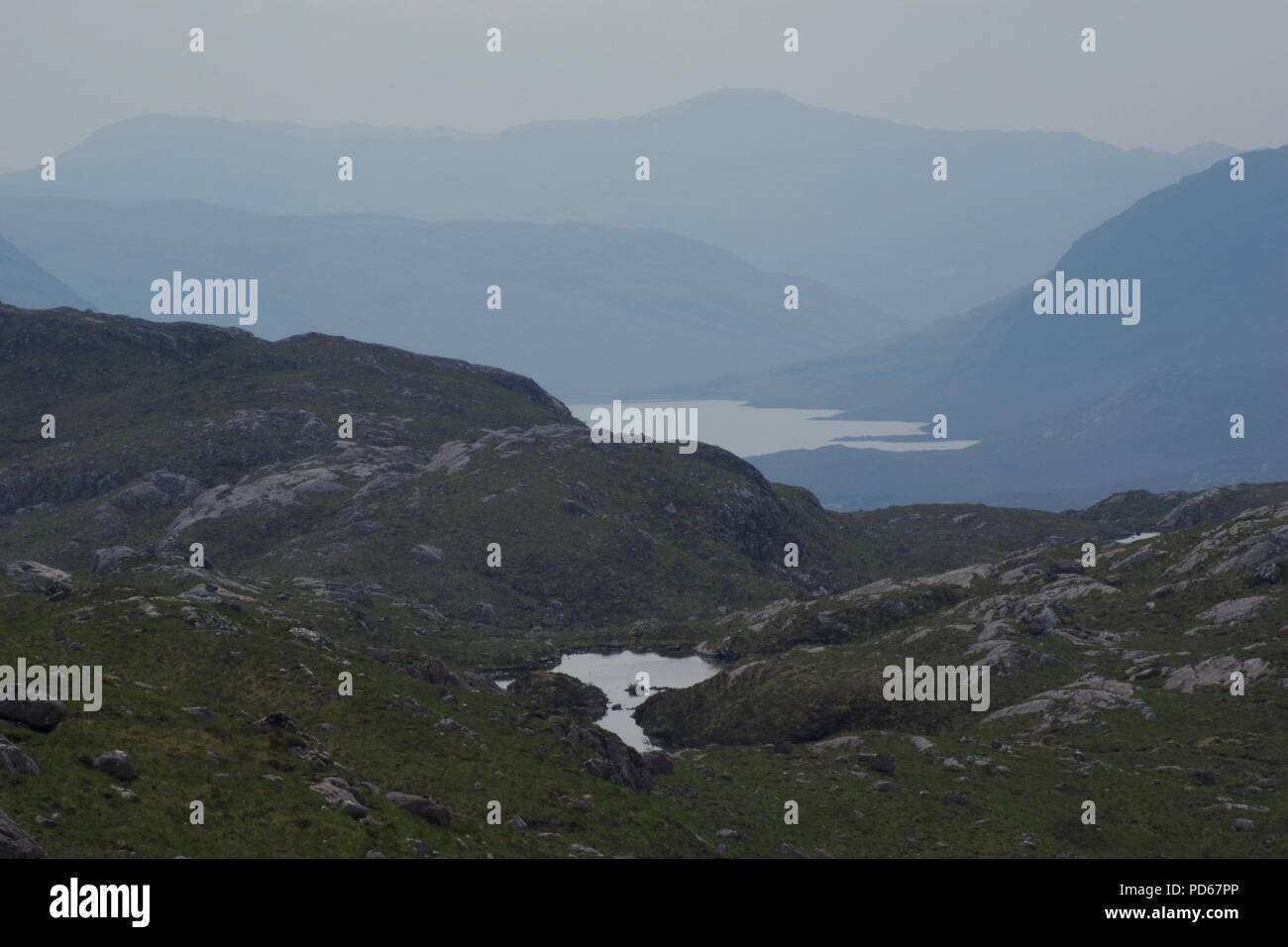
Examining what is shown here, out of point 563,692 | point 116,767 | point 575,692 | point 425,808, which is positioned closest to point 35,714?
point 116,767

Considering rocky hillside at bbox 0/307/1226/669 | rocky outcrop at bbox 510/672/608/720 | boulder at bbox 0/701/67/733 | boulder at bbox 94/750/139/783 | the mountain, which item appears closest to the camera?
boulder at bbox 94/750/139/783

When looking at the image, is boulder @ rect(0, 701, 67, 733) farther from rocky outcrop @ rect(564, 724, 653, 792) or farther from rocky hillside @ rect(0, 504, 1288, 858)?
rocky outcrop @ rect(564, 724, 653, 792)

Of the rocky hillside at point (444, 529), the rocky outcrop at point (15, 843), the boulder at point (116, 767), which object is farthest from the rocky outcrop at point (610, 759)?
the rocky hillside at point (444, 529)

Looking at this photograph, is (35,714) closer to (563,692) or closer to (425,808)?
(425,808)

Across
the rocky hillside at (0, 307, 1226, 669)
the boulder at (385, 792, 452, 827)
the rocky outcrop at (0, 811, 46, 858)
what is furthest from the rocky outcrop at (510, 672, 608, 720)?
the rocky outcrop at (0, 811, 46, 858)

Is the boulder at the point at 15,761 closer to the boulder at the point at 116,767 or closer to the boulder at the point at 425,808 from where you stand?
the boulder at the point at 116,767

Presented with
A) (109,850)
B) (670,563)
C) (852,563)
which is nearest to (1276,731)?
(109,850)

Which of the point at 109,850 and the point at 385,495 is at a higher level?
the point at 385,495

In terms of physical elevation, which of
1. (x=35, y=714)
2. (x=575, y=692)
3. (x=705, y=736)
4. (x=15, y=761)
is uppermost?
(x=35, y=714)

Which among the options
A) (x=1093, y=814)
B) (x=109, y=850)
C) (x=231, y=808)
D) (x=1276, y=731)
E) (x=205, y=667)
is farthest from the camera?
(x=1276, y=731)
